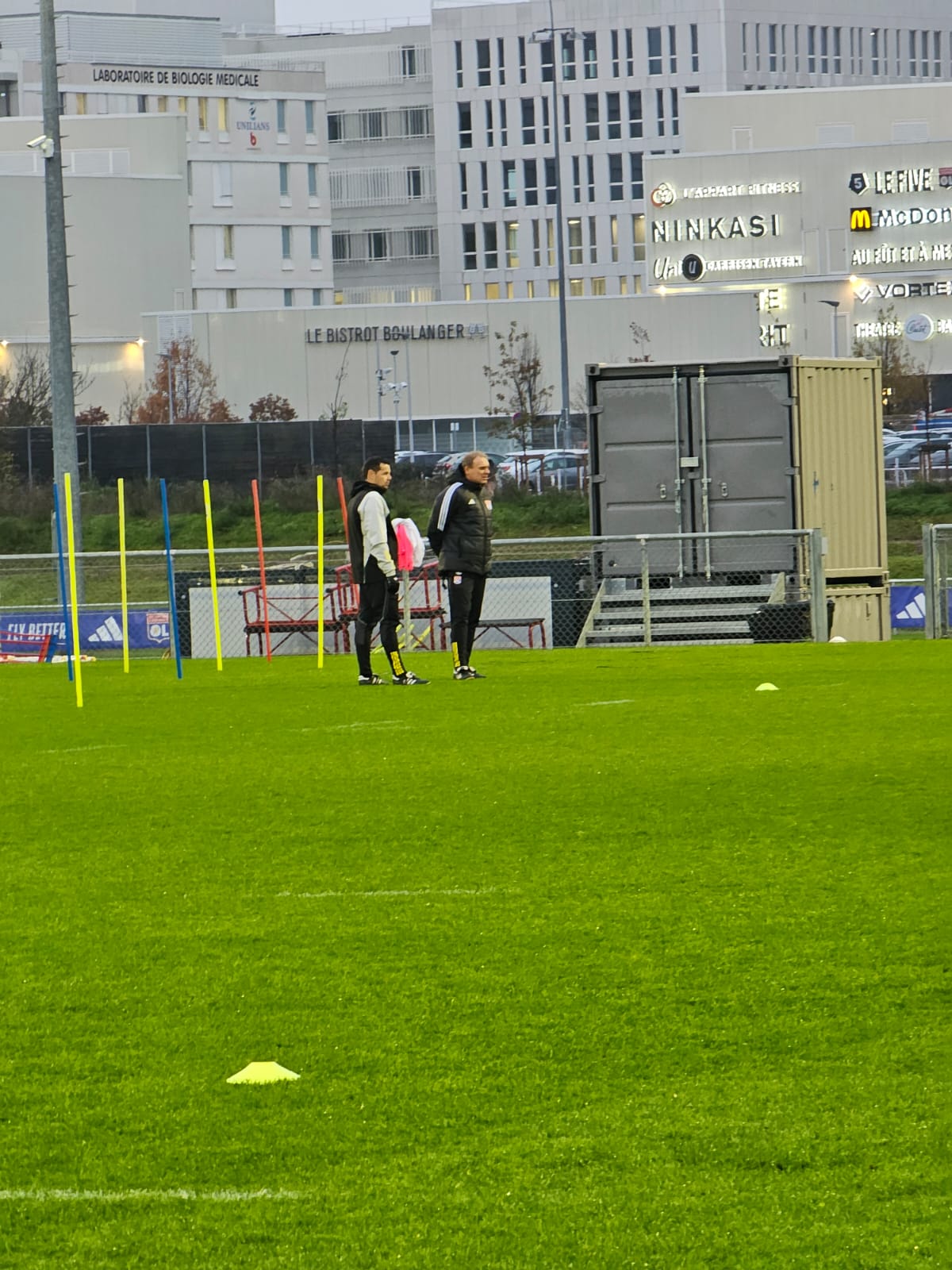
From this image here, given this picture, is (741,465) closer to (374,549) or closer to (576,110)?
(374,549)

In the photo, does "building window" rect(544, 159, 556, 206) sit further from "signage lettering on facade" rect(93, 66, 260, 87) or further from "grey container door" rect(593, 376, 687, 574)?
"grey container door" rect(593, 376, 687, 574)

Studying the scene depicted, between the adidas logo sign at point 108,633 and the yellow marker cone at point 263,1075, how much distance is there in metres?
23.3

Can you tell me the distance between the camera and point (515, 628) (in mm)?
28281

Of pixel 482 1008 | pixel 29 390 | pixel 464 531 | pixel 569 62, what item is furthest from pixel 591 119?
pixel 482 1008

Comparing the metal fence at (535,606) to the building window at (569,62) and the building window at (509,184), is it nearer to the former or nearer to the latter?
the building window at (509,184)

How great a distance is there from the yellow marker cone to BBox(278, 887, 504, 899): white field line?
2.55 meters

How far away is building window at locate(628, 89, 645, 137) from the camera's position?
140m

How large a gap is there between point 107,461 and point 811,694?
1815 inches

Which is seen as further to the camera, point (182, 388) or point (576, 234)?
point (576, 234)

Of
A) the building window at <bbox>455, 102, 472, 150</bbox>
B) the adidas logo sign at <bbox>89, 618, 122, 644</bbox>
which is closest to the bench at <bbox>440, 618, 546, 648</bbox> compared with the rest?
the adidas logo sign at <bbox>89, 618, 122, 644</bbox>

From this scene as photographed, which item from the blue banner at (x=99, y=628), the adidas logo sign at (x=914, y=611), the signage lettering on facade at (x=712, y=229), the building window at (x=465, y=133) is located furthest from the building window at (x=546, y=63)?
the blue banner at (x=99, y=628)

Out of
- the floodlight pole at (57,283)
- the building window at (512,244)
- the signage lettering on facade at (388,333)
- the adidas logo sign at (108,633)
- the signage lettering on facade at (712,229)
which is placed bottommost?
the adidas logo sign at (108,633)

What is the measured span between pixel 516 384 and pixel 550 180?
54489 millimetres

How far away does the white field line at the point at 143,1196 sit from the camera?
509 cm
